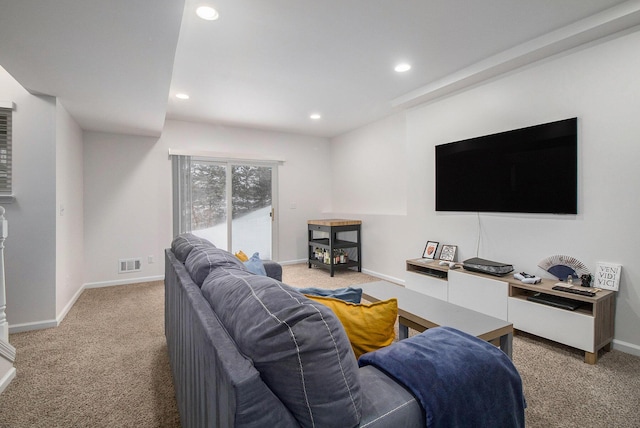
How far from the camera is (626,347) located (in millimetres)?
2301

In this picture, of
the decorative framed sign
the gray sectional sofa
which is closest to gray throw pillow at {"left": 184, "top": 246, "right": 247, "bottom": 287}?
the gray sectional sofa

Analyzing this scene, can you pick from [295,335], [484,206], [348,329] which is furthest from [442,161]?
[295,335]

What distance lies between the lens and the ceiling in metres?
1.84

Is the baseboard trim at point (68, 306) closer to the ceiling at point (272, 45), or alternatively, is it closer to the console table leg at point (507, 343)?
the ceiling at point (272, 45)

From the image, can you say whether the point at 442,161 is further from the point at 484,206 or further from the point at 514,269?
the point at 514,269

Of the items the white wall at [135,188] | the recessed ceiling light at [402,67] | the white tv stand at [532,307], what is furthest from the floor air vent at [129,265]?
the recessed ceiling light at [402,67]

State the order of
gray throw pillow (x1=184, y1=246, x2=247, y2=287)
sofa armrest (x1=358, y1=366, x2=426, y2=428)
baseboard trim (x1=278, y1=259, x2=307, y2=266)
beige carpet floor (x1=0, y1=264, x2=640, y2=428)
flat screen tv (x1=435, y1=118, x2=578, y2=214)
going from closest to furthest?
sofa armrest (x1=358, y1=366, x2=426, y2=428) < gray throw pillow (x1=184, y1=246, x2=247, y2=287) < beige carpet floor (x1=0, y1=264, x2=640, y2=428) < flat screen tv (x1=435, y1=118, x2=578, y2=214) < baseboard trim (x1=278, y1=259, x2=307, y2=266)

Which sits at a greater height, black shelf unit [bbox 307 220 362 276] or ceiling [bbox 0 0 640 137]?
ceiling [bbox 0 0 640 137]

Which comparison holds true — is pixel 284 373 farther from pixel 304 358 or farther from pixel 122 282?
pixel 122 282

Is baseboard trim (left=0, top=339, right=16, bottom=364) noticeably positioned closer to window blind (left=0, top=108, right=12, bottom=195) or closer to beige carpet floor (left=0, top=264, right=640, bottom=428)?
beige carpet floor (left=0, top=264, right=640, bottom=428)

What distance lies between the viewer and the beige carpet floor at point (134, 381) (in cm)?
165

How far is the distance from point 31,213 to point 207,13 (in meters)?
2.42

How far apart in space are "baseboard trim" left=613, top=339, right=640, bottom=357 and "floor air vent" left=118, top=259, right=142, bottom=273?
17.5 ft

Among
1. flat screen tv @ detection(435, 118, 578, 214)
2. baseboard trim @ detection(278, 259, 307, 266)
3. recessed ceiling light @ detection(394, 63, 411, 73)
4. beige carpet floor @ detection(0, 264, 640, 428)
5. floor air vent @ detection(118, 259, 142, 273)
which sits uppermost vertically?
recessed ceiling light @ detection(394, 63, 411, 73)
